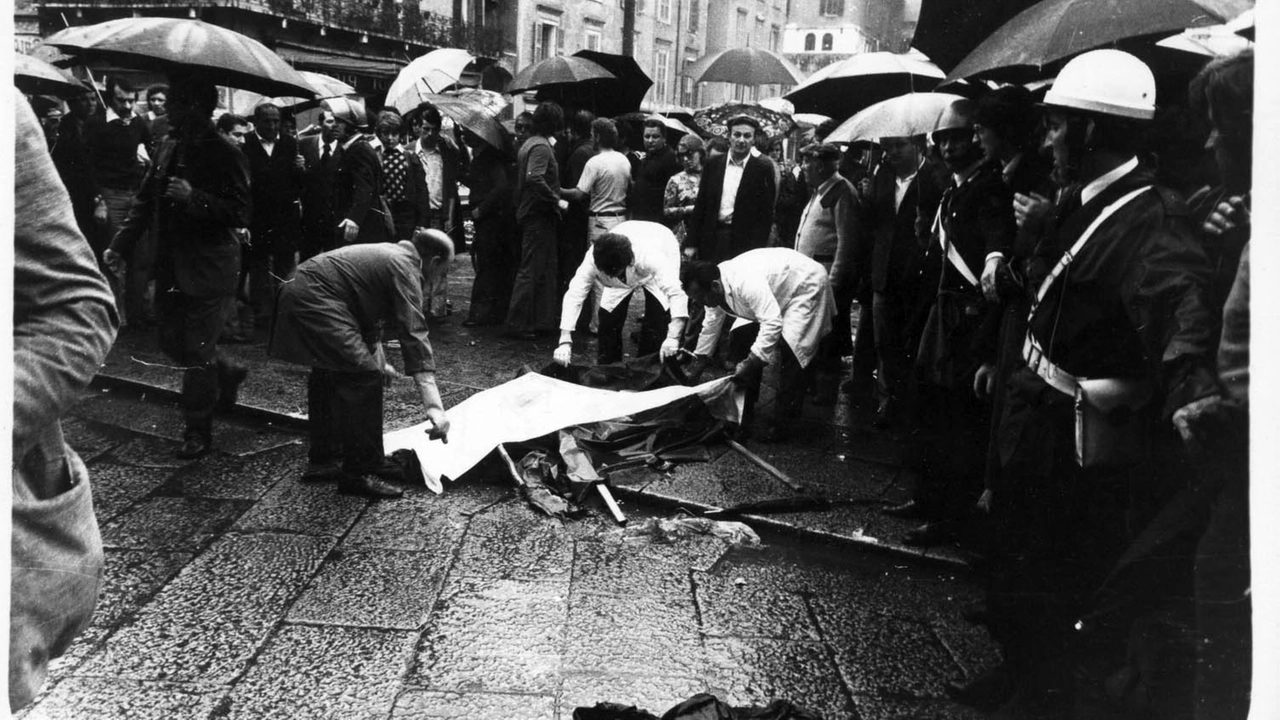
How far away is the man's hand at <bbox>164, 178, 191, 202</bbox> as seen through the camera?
219 inches

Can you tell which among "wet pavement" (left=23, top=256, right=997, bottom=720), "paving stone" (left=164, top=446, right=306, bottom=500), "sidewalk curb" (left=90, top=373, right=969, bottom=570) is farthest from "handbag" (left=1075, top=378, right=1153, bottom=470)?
"paving stone" (left=164, top=446, right=306, bottom=500)

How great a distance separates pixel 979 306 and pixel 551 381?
7.93ft

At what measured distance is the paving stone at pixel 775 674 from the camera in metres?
3.34

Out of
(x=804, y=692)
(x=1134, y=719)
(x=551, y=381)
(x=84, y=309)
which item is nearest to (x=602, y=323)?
(x=551, y=381)

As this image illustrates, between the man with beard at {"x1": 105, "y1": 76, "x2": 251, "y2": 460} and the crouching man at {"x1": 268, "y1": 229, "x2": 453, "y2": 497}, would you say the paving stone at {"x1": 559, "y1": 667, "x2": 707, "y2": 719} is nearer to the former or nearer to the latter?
the crouching man at {"x1": 268, "y1": 229, "x2": 453, "y2": 497}

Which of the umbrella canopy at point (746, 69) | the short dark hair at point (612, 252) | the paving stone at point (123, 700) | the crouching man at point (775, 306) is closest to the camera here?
the paving stone at point (123, 700)

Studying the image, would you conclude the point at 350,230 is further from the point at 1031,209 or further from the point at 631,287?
Result: the point at 1031,209

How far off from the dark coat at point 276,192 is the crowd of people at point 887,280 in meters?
0.02

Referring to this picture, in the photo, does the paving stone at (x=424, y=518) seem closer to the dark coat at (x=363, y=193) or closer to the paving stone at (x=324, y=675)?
the paving stone at (x=324, y=675)

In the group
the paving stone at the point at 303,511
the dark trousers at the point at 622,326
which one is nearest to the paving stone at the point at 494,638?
the paving stone at the point at 303,511

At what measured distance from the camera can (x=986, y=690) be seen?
3357 millimetres

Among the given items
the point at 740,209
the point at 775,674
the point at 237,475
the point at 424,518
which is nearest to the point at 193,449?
the point at 237,475

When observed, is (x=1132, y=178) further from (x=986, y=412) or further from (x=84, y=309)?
(x=84, y=309)

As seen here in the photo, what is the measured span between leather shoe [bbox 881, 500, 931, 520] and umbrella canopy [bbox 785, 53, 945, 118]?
3.51m
